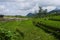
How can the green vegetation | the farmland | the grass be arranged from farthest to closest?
the grass, the farmland, the green vegetation

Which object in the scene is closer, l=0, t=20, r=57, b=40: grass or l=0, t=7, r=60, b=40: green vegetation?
l=0, t=7, r=60, b=40: green vegetation

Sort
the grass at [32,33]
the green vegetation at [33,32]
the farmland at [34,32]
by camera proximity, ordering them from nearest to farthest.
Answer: the green vegetation at [33,32] < the farmland at [34,32] < the grass at [32,33]

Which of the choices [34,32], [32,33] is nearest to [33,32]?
[34,32]

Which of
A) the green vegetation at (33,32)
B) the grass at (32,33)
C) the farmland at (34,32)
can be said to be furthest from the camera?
the grass at (32,33)

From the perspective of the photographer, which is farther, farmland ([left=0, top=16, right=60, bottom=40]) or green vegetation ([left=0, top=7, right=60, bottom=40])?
farmland ([left=0, top=16, right=60, bottom=40])

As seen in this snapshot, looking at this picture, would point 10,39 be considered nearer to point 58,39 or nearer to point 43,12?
point 58,39

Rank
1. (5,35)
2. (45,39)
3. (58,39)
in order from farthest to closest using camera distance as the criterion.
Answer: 1. (45,39)
2. (58,39)
3. (5,35)

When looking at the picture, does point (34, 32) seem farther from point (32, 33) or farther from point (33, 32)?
point (32, 33)

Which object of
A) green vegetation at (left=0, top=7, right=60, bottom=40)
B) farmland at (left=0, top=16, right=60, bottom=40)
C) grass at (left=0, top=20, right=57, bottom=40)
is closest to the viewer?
green vegetation at (left=0, top=7, right=60, bottom=40)

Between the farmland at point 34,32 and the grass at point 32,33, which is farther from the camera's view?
the grass at point 32,33

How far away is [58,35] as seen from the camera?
3697 cm

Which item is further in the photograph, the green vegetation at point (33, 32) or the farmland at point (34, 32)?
the farmland at point (34, 32)

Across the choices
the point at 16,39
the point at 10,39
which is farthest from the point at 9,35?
the point at 16,39

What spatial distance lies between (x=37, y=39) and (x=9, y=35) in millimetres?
7338
